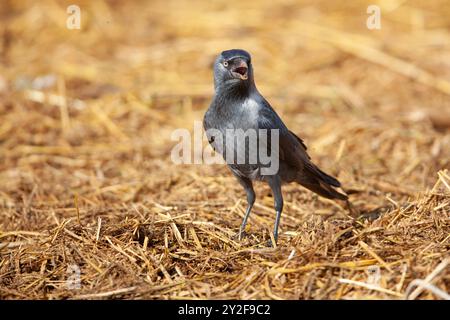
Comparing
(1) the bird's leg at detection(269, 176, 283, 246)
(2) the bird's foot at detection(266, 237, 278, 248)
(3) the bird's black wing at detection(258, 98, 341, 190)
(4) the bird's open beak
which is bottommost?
(2) the bird's foot at detection(266, 237, 278, 248)

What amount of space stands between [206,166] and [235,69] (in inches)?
69.6

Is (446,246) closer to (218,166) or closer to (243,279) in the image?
(243,279)

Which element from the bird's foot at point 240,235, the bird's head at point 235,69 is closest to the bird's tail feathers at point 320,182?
the bird's foot at point 240,235

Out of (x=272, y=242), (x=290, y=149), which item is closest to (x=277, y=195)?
(x=290, y=149)

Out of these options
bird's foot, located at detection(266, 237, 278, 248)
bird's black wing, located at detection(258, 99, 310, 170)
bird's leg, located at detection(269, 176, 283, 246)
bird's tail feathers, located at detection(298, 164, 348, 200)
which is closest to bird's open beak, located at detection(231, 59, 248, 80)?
bird's black wing, located at detection(258, 99, 310, 170)

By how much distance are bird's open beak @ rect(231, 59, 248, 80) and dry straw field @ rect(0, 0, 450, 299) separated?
99 cm

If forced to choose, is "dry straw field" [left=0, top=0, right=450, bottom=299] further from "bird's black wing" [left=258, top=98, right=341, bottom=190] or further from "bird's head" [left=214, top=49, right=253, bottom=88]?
"bird's head" [left=214, top=49, right=253, bottom=88]

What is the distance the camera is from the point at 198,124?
6.99 metres

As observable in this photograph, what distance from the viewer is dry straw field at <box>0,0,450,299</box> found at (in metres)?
3.50

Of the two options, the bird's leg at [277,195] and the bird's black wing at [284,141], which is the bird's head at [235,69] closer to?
the bird's black wing at [284,141]

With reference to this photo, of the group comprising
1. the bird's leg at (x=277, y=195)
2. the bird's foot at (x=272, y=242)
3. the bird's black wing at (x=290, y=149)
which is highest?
the bird's black wing at (x=290, y=149)

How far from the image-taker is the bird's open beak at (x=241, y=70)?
4.16m

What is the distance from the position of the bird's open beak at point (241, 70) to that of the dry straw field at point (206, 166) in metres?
0.99
